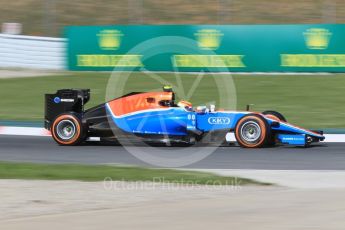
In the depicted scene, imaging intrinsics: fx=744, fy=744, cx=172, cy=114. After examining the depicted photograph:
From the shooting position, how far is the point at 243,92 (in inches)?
838

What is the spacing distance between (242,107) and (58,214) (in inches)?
486

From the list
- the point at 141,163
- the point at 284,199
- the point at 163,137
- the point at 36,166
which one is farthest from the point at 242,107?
the point at 284,199

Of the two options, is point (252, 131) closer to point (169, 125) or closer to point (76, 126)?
point (169, 125)

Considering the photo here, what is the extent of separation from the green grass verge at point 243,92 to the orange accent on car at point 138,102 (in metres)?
4.64

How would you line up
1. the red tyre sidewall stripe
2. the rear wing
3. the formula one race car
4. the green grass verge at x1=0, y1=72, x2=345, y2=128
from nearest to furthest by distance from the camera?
the red tyre sidewall stripe, the formula one race car, the rear wing, the green grass verge at x1=0, y1=72, x2=345, y2=128

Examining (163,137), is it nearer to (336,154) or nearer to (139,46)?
(336,154)

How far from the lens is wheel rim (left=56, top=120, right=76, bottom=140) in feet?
45.0

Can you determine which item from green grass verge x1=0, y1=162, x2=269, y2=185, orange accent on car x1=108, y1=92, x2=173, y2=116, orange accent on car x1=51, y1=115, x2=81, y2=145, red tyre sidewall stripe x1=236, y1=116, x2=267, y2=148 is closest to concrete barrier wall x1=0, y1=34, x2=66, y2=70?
orange accent on car x1=51, y1=115, x2=81, y2=145

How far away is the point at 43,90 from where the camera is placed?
22438mm

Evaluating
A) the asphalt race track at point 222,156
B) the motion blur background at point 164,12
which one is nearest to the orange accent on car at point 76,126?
the asphalt race track at point 222,156

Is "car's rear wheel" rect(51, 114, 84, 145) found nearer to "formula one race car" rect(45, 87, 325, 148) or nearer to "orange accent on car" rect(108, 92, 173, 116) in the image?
"formula one race car" rect(45, 87, 325, 148)

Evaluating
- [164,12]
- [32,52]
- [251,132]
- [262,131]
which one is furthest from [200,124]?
[164,12]

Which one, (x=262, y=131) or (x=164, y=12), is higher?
(x=164, y=12)

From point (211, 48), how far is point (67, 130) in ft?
34.8
